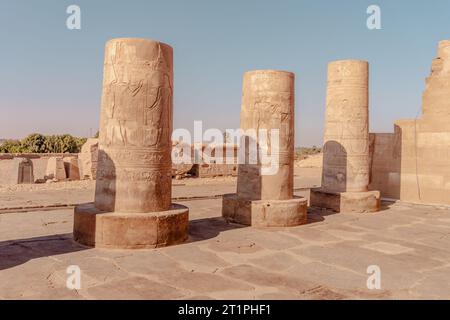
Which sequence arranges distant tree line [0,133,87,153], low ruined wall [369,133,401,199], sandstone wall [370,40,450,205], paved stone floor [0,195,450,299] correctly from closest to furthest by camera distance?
1. paved stone floor [0,195,450,299]
2. sandstone wall [370,40,450,205]
3. low ruined wall [369,133,401,199]
4. distant tree line [0,133,87,153]

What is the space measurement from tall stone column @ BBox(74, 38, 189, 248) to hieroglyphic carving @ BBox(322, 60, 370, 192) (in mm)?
5168

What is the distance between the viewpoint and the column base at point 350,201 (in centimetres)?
912

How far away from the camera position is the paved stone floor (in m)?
3.91

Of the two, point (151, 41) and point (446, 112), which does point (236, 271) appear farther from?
point (446, 112)

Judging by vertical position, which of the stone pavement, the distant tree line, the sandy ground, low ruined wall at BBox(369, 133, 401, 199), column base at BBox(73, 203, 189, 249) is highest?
the distant tree line

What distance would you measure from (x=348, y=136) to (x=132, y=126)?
5769 mm

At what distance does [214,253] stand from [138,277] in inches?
53.6

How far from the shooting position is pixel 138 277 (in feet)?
13.9

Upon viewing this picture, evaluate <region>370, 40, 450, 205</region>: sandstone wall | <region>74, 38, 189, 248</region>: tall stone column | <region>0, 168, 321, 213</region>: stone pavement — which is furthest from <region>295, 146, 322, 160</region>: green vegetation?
<region>74, 38, 189, 248</region>: tall stone column

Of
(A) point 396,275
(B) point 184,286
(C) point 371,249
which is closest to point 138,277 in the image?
(B) point 184,286

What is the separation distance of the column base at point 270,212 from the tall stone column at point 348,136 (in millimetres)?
2195

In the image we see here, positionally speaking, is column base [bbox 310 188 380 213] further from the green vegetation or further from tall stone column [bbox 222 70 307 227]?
the green vegetation

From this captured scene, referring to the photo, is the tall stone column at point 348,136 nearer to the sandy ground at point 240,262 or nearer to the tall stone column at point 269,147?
the sandy ground at point 240,262
